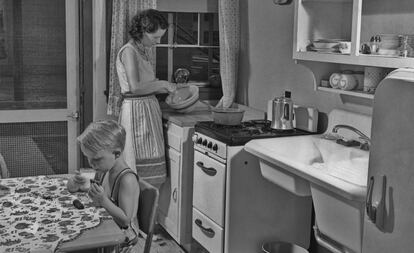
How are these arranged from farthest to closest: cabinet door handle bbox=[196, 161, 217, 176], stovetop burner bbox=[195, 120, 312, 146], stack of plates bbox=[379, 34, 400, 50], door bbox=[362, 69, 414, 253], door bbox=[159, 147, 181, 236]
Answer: door bbox=[159, 147, 181, 236] → cabinet door handle bbox=[196, 161, 217, 176] → stovetop burner bbox=[195, 120, 312, 146] → stack of plates bbox=[379, 34, 400, 50] → door bbox=[362, 69, 414, 253]

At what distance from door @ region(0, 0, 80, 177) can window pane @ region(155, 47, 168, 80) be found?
67cm

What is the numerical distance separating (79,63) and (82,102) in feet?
1.00

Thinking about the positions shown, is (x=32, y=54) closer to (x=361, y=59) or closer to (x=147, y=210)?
(x=147, y=210)

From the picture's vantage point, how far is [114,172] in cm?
254

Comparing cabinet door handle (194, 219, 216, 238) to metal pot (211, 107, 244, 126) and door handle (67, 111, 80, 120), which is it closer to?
metal pot (211, 107, 244, 126)

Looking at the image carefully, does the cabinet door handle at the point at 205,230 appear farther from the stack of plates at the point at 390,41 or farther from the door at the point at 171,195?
the stack of plates at the point at 390,41

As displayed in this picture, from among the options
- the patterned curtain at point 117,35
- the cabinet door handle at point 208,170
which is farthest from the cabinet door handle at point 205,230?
the patterned curtain at point 117,35

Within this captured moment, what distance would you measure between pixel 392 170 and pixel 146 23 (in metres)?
2.67

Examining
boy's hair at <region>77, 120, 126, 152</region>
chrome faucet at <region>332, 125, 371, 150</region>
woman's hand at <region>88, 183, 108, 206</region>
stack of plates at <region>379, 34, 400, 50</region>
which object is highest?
stack of plates at <region>379, 34, 400, 50</region>

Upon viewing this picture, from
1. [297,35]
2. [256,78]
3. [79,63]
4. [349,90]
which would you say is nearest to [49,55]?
[79,63]

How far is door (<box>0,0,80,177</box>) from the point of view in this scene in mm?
4395

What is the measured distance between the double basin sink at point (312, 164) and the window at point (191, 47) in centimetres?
163

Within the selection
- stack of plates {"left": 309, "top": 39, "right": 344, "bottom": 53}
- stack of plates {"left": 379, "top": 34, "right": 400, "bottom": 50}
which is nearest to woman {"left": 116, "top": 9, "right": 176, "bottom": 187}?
stack of plates {"left": 309, "top": 39, "right": 344, "bottom": 53}

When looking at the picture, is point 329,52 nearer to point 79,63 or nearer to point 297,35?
point 297,35
